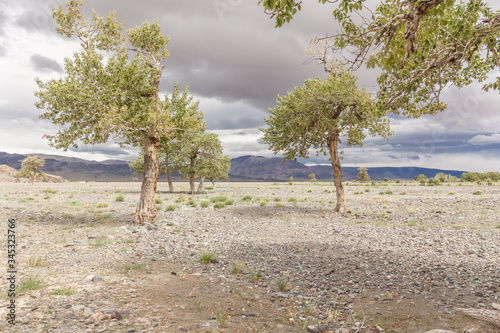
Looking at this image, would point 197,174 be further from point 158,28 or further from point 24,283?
point 24,283

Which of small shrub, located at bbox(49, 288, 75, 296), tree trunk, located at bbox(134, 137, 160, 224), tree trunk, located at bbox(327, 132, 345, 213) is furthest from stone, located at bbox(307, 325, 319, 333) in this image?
tree trunk, located at bbox(327, 132, 345, 213)

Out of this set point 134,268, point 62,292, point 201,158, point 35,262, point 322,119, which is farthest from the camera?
point 201,158

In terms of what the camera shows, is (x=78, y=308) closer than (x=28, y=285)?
Yes

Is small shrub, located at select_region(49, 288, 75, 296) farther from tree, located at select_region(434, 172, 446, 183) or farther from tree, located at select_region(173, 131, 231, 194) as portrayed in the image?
tree, located at select_region(434, 172, 446, 183)

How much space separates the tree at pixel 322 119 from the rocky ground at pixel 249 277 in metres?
8.87

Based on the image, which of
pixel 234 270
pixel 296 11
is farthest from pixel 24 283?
pixel 296 11

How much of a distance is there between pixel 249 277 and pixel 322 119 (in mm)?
17365

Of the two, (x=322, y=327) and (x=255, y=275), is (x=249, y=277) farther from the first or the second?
(x=322, y=327)

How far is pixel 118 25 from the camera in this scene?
1803 cm

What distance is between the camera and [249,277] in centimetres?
1020

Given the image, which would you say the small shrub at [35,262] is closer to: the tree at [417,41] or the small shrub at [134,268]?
the small shrub at [134,268]

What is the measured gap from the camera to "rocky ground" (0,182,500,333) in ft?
21.8

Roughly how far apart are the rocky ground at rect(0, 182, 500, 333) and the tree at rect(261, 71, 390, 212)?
8870 millimetres

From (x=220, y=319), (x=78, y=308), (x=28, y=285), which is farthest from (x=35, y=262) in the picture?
(x=220, y=319)
